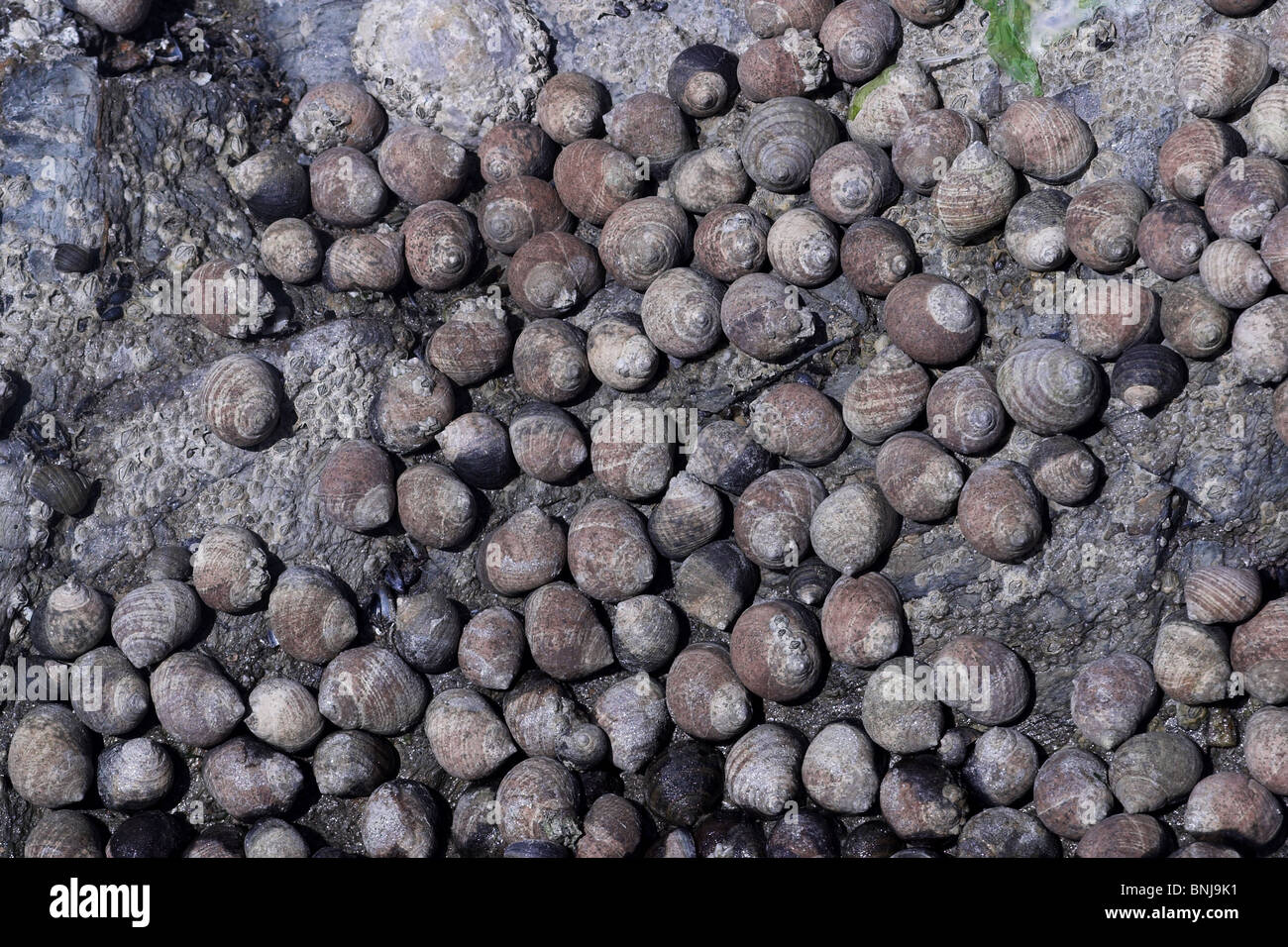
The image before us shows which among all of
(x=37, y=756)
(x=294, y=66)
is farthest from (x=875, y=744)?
(x=294, y=66)

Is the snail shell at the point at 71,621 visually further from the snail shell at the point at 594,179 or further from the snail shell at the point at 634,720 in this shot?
the snail shell at the point at 594,179

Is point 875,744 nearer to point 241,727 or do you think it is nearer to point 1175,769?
point 1175,769

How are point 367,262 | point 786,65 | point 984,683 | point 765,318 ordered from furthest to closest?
point 367,262 < point 786,65 < point 765,318 < point 984,683

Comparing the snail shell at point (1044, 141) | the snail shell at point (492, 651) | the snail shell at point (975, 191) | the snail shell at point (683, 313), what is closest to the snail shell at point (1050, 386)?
the snail shell at point (975, 191)

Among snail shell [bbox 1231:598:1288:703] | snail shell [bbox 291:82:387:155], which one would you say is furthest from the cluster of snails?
snail shell [bbox 291:82:387:155]

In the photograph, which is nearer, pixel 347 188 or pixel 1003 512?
pixel 1003 512

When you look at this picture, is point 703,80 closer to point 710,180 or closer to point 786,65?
point 786,65

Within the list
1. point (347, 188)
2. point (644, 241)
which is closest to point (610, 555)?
point (644, 241)
